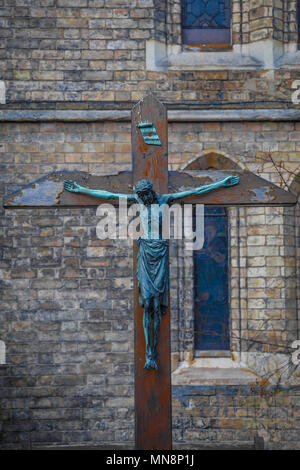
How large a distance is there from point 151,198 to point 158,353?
1141mm

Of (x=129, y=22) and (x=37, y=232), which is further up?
(x=129, y=22)

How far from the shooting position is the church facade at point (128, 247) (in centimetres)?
1041

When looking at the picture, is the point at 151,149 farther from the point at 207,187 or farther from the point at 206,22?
the point at 206,22

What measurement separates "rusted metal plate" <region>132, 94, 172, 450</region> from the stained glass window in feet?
17.4

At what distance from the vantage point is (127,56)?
10.7 m

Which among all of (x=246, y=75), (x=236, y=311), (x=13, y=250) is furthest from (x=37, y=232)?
(x=246, y=75)

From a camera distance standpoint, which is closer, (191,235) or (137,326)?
(137,326)

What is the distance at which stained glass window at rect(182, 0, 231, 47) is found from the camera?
11.1m

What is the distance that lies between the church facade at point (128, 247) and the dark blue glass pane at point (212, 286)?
0.02m

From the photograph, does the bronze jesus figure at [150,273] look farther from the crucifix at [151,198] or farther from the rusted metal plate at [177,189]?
the rusted metal plate at [177,189]

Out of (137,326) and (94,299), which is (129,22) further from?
(137,326)

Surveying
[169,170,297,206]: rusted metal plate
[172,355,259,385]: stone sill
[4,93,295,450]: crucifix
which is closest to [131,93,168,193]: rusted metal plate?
[4,93,295,450]: crucifix

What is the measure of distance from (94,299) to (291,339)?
2.60m

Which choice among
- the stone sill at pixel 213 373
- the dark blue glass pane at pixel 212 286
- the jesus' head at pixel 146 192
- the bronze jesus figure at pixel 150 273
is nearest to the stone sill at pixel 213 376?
the stone sill at pixel 213 373
